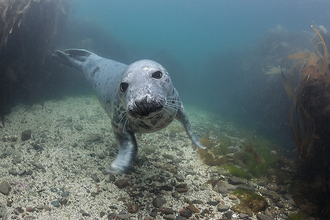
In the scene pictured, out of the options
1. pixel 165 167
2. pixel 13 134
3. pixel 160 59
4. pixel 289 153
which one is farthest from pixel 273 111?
pixel 160 59

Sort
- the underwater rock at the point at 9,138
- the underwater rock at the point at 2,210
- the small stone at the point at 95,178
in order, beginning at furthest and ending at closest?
1. the underwater rock at the point at 9,138
2. the small stone at the point at 95,178
3. the underwater rock at the point at 2,210

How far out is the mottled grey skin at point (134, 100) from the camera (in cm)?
154

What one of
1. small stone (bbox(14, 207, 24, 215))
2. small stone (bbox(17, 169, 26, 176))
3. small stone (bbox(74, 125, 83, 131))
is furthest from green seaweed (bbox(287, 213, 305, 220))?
small stone (bbox(74, 125, 83, 131))

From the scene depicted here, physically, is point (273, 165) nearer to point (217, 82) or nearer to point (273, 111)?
point (273, 111)

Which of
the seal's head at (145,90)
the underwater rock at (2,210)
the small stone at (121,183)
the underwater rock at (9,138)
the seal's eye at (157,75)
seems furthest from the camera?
the underwater rock at (9,138)

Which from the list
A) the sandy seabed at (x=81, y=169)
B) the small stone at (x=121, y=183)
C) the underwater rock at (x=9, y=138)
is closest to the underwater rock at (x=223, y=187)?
the sandy seabed at (x=81, y=169)

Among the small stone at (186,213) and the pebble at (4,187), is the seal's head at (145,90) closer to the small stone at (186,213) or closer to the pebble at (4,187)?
the small stone at (186,213)

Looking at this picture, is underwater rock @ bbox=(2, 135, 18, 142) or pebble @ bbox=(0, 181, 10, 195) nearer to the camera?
pebble @ bbox=(0, 181, 10, 195)

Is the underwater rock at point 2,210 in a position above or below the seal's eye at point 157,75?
below

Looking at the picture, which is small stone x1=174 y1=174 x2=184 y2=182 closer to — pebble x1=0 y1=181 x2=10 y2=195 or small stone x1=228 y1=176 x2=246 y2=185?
small stone x1=228 y1=176 x2=246 y2=185

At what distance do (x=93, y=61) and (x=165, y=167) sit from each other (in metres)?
3.25

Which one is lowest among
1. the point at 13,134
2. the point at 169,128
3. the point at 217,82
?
the point at 217,82

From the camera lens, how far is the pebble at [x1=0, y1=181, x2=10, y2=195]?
1.98 metres

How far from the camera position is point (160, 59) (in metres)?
17.5
